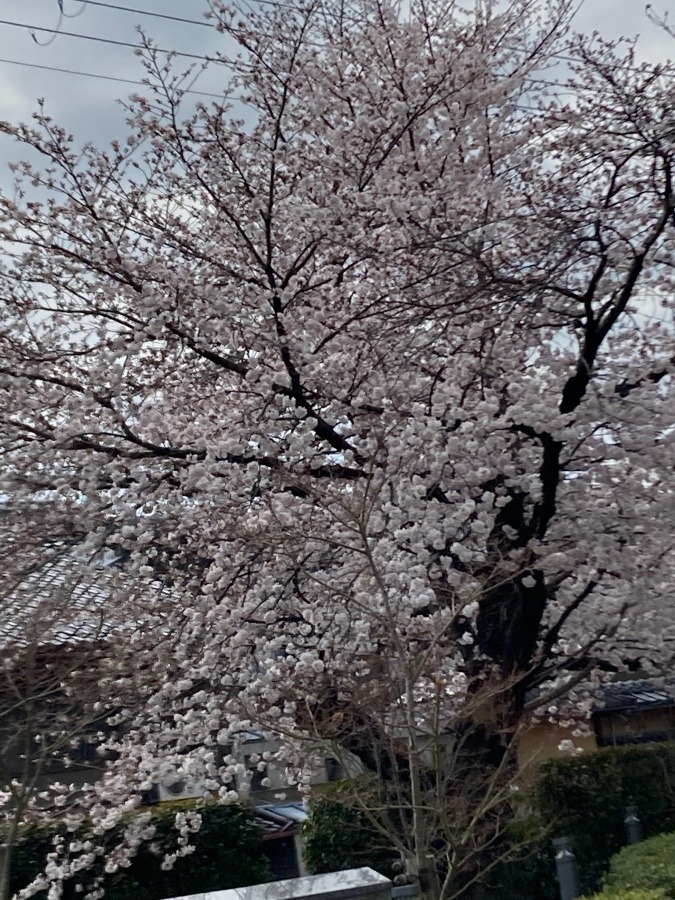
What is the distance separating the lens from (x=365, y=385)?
610 centimetres

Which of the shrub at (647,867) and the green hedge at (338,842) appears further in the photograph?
the green hedge at (338,842)

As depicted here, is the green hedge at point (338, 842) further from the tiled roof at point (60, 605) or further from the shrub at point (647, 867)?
the tiled roof at point (60, 605)

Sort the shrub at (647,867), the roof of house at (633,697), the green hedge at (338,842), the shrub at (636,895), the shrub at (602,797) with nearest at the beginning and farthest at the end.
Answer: the shrub at (636,895) < the shrub at (647,867) < the green hedge at (338,842) < the shrub at (602,797) < the roof of house at (633,697)

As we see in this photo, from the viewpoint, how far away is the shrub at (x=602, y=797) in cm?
844

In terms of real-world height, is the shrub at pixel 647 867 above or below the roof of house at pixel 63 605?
below

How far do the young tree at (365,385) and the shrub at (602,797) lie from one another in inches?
85.3

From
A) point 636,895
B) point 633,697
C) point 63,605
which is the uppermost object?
point 633,697

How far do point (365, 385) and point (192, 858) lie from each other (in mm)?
4131

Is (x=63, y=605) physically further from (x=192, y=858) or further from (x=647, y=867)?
(x=647, y=867)

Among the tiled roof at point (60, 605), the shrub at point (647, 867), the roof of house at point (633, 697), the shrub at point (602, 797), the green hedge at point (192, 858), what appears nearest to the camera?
the shrub at point (647, 867)

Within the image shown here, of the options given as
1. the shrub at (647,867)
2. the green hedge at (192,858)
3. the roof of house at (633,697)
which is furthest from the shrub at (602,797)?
the roof of house at (633,697)

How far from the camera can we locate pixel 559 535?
6.12 metres

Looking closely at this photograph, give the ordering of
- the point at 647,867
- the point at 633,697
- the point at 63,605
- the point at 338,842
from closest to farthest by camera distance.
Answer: the point at 647,867 → the point at 63,605 → the point at 338,842 → the point at 633,697

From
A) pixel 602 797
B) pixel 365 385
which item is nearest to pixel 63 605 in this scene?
pixel 365 385
